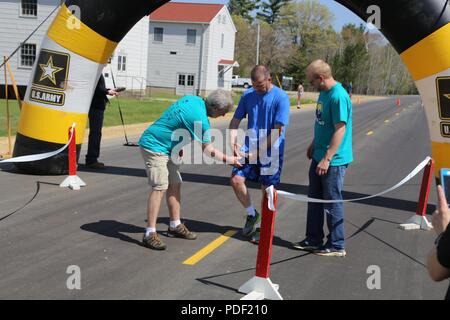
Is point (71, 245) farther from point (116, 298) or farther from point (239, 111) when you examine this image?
point (239, 111)

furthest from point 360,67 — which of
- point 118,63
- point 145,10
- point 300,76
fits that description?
point 145,10

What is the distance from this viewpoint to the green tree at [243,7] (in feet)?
315

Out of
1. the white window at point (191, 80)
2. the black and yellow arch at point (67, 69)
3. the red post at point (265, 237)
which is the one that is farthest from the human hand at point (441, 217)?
the white window at point (191, 80)

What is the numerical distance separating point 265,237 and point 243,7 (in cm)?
9511

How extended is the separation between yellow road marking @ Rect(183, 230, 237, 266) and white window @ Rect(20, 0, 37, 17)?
28739 millimetres

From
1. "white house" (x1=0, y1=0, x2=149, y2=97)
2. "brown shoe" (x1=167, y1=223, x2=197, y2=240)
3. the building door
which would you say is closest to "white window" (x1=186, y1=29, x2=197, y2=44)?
the building door

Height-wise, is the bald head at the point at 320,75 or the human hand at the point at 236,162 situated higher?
the bald head at the point at 320,75

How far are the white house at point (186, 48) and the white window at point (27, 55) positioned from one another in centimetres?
1653

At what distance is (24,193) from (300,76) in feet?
240

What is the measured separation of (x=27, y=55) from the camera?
3173cm

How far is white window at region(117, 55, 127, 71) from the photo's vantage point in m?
36.8

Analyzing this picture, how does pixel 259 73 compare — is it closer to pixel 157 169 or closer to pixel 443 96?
pixel 157 169

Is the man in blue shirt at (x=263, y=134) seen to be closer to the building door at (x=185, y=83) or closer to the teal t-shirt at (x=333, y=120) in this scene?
the teal t-shirt at (x=333, y=120)

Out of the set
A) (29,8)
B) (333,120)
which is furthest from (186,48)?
(333,120)
